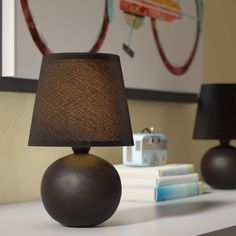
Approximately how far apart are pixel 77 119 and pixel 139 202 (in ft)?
1.61

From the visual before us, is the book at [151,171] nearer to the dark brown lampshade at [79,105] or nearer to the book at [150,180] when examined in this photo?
the book at [150,180]

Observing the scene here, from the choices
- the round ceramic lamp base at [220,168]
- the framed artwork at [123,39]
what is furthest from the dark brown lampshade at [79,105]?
the round ceramic lamp base at [220,168]

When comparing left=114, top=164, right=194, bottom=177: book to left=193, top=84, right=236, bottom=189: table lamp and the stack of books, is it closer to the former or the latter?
the stack of books

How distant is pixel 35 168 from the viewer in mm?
1672

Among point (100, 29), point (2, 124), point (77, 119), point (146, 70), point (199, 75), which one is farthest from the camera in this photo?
point (199, 75)

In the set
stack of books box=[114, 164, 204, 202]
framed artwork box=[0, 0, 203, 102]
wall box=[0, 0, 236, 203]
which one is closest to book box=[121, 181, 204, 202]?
stack of books box=[114, 164, 204, 202]

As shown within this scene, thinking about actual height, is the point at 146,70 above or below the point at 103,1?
below

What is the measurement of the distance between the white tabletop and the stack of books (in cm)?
3

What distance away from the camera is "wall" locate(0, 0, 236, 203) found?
5.22 feet

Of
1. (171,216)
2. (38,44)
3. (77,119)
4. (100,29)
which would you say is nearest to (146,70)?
(100,29)

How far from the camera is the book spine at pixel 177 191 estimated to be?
1640 millimetres

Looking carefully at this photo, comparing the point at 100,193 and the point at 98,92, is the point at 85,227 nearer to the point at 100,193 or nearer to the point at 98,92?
the point at 100,193

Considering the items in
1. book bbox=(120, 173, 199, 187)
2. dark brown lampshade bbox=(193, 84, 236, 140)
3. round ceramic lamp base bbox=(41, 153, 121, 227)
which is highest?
dark brown lampshade bbox=(193, 84, 236, 140)

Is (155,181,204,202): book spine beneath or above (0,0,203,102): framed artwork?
beneath
